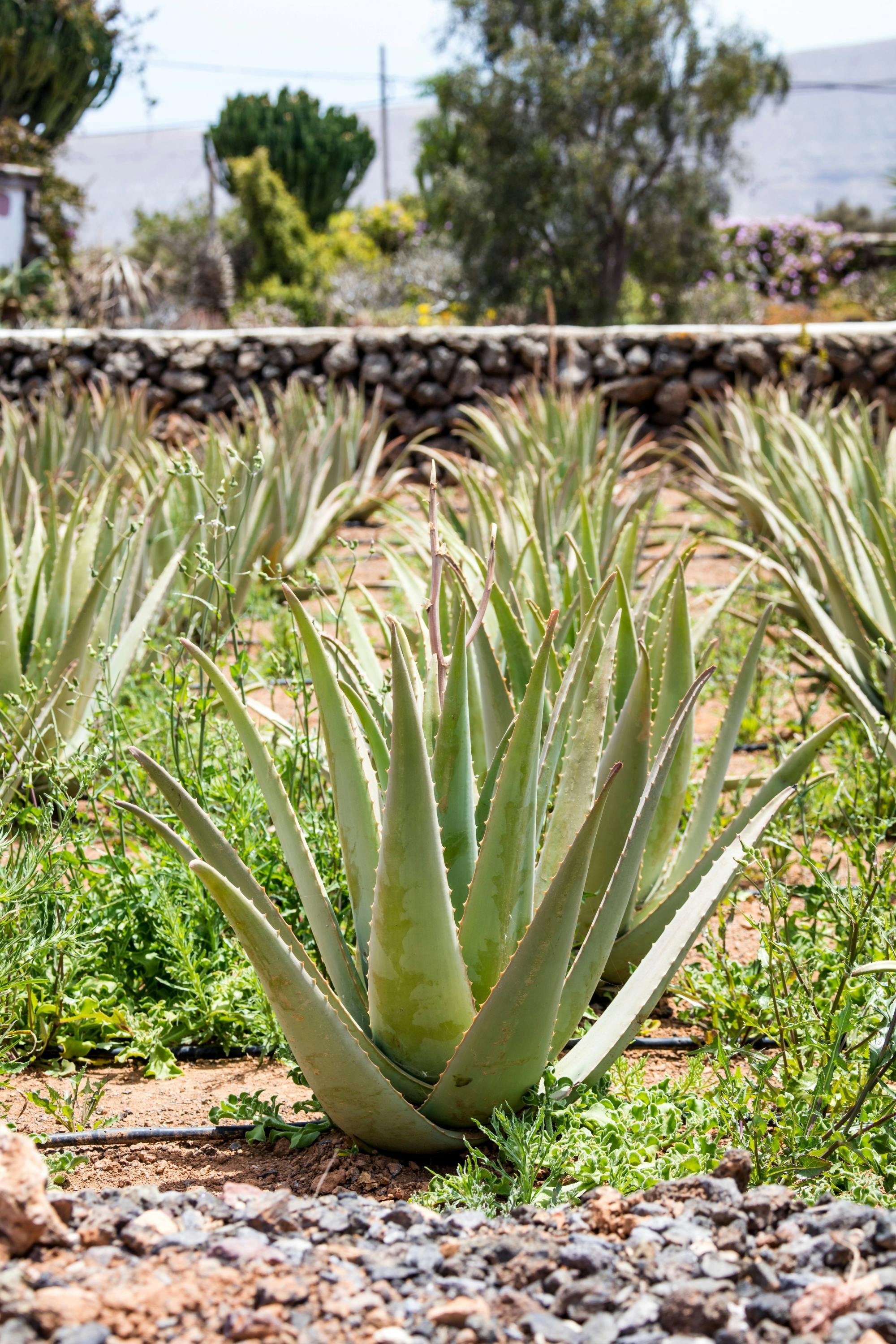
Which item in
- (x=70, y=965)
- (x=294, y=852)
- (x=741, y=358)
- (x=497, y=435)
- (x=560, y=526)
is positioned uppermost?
(x=741, y=358)

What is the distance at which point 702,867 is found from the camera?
1.57 m

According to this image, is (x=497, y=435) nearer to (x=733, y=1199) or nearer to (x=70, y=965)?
(x=70, y=965)

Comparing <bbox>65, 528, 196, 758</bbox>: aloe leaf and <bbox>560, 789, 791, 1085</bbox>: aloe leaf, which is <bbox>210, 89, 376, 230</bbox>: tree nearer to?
<bbox>65, 528, 196, 758</bbox>: aloe leaf

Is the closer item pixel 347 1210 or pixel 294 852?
pixel 347 1210

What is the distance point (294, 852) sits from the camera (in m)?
1.39

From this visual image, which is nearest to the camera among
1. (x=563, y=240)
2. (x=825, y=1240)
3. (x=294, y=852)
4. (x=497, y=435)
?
(x=825, y=1240)

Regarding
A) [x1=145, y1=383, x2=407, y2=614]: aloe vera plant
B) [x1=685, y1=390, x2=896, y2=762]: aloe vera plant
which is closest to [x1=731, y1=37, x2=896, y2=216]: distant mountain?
[x1=145, y1=383, x2=407, y2=614]: aloe vera plant

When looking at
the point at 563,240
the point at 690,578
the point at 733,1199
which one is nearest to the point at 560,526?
the point at 690,578

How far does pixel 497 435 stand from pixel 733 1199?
4248 mm

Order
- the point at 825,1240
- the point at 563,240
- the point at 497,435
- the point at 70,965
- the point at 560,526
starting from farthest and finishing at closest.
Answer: the point at 563,240, the point at 497,435, the point at 560,526, the point at 70,965, the point at 825,1240

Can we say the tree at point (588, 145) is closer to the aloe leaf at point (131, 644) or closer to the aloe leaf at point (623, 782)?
the aloe leaf at point (131, 644)

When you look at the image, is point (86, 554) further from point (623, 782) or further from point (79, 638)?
point (623, 782)

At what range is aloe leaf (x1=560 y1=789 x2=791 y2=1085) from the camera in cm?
137

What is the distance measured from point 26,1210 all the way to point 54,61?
22010mm
